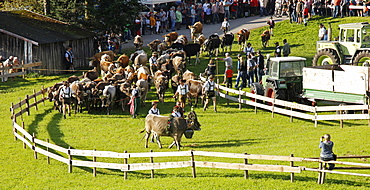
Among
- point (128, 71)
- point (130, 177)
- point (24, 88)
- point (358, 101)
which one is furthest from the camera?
point (24, 88)

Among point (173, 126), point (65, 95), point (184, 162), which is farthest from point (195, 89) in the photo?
point (184, 162)

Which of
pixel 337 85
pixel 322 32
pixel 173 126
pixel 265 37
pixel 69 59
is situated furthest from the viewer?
pixel 265 37

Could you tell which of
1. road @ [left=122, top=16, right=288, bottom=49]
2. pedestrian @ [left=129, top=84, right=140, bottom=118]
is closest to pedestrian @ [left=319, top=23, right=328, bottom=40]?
road @ [left=122, top=16, right=288, bottom=49]

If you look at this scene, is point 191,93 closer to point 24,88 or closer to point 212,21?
point 24,88

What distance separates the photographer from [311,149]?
777 inches

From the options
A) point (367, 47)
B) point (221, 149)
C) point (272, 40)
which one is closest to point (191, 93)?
point (221, 149)

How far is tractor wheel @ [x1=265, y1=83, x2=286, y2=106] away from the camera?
25984 millimetres

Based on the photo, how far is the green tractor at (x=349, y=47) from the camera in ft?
94.9

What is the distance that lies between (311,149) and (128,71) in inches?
596

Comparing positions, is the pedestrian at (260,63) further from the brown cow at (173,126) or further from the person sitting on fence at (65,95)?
the brown cow at (173,126)

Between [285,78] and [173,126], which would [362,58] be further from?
[173,126]

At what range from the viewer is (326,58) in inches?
1191

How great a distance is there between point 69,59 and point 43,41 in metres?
2.23

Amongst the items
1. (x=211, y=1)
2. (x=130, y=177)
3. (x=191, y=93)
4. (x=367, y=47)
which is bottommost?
(x=130, y=177)
